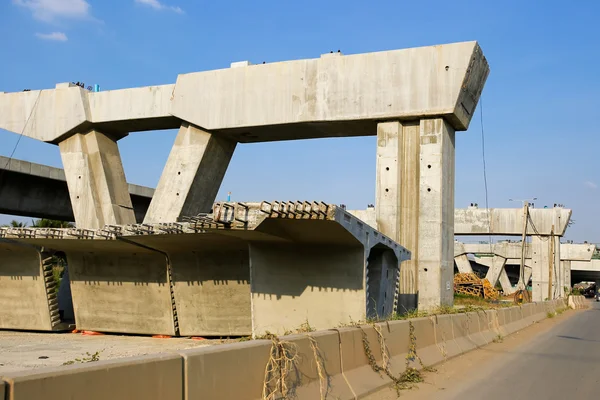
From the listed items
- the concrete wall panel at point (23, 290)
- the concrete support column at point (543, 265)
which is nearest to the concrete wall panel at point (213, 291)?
the concrete wall panel at point (23, 290)

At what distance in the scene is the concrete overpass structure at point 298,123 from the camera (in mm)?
25062

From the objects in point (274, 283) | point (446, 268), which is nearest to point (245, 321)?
point (274, 283)

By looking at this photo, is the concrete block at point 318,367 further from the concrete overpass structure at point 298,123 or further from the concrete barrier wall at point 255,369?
the concrete overpass structure at point 298,123

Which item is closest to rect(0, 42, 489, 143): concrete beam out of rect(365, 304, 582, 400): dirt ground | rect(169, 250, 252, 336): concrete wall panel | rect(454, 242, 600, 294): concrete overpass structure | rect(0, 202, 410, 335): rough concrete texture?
rect(0, 202, 410, 335): rough concrete texture

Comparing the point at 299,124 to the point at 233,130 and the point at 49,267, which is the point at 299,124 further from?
the point at 49,267

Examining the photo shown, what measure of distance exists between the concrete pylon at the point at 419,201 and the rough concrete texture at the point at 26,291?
1543cm

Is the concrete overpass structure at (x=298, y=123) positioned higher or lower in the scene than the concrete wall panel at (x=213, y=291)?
higher

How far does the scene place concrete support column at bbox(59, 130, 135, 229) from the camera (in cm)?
3042

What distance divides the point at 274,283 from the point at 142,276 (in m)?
7.07

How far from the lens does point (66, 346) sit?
21422mm

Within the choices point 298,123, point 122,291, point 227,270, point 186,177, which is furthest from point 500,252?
point 122,291

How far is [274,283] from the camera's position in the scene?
21391 mm

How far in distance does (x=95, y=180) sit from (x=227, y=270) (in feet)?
38.6

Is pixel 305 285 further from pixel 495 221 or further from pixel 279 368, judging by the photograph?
pixel 495 221
